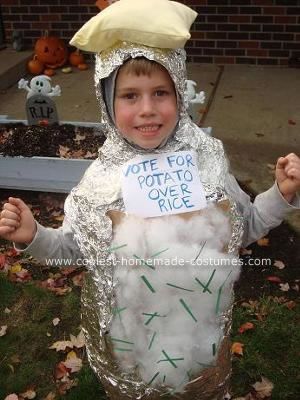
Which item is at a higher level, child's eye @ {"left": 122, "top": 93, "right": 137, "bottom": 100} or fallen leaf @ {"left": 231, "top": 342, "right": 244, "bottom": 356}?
child's eye @ {"left": 122, "top": 93, "right": 137, "bottom": 100}

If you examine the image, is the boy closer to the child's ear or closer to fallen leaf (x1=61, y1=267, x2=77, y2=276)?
the child's ear

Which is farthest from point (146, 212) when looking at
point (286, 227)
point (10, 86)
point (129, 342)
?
point (10, 86)

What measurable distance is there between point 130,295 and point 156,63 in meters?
0.75

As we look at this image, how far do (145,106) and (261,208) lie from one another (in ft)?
1.91

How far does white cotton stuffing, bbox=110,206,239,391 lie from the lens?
1688mm

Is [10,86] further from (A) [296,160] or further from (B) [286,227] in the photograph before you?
(A) [296,160]

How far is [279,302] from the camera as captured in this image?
3246mm

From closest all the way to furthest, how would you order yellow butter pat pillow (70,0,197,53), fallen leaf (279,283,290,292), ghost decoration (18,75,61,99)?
yellow butter pat pillow (70,0,197,53)
fallen leaf (279,283,290,292)
ghost decoration (18,75,61,99)

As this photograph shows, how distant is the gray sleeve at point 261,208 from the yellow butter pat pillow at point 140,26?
1.72ft

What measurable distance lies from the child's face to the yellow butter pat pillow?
0.33 feet

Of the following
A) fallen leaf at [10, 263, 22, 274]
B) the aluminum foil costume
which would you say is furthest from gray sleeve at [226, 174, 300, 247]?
fallen leaf at [10, 263, 22, 274]

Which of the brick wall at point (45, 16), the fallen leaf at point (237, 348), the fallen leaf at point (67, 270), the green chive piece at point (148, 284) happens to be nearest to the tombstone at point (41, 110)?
the fallen leaf at point (67, 270)

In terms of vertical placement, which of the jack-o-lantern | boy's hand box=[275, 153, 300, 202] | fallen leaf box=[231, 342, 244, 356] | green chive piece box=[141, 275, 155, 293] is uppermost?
boy's hand box=[275, 153, 300, 202]

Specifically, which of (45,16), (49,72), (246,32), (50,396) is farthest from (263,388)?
(45,16)
